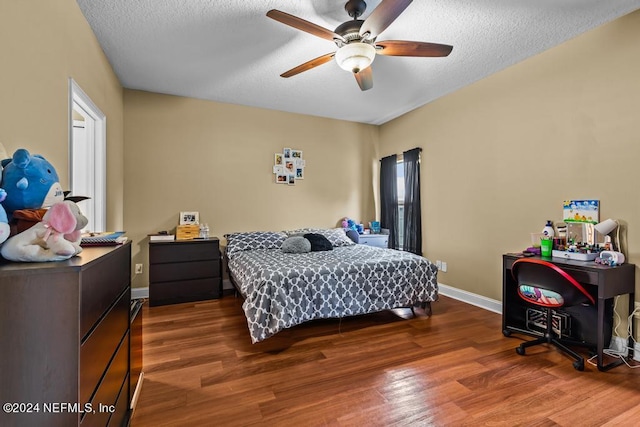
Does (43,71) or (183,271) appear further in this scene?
(183,271)

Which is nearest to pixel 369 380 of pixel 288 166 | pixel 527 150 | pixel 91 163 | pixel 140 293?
pixel 527 150

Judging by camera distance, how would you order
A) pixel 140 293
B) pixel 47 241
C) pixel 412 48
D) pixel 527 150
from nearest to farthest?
pixel 47 241 → pixel 412 48 → pixel 527 150 → pixel 140 293

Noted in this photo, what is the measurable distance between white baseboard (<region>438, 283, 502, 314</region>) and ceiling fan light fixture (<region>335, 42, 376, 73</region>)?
9.16 feet

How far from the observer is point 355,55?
7.28 ft

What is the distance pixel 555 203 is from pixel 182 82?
4.04 metres

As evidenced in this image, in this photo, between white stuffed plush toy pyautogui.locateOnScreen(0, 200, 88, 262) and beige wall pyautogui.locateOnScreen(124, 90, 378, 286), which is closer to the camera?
white stuffed plush toy pyautogui.locateOnScreen(0, 200, 88, 262)

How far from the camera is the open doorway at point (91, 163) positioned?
271 centimetres

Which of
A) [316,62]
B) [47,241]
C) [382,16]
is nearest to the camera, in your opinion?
[47,241]

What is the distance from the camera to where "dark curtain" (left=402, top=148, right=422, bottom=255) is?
4383mm

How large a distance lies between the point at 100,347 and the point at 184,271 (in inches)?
107

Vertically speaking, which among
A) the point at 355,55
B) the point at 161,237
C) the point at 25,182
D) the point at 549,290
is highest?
the point at 355,55

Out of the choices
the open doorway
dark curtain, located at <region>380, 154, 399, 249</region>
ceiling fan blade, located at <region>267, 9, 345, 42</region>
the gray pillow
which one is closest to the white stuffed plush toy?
ceiling fan blade, located at <region>267, 9, 345, 42</region>

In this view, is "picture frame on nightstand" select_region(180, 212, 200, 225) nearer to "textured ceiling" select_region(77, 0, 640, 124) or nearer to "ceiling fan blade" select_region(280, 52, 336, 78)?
"textured ceiling" select_region(77, 0, 640, 124)

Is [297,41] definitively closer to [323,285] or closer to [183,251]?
[323,285]
